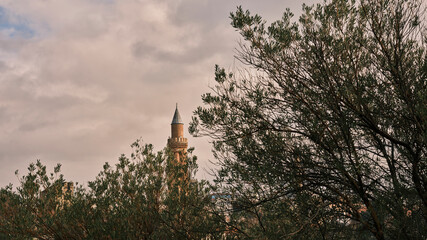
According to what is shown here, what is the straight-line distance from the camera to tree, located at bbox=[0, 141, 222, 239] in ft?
42.4

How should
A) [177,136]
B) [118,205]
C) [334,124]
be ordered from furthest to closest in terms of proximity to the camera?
[177,136] < [118,205] < [334,124]

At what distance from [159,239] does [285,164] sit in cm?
527

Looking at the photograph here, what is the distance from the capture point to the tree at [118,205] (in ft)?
42.4

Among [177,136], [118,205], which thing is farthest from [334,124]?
[177,136]

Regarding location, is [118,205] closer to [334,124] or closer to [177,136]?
[334,124]

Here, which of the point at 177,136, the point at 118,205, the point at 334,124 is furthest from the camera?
the point at 177,136

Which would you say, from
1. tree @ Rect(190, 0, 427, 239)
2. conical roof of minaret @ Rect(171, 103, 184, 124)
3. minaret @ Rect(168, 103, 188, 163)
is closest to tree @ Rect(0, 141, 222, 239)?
tree @ Rect(190, 0, 427, 239)

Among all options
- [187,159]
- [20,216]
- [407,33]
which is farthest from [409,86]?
[20,216]

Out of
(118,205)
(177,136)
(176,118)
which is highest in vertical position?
(176,118)

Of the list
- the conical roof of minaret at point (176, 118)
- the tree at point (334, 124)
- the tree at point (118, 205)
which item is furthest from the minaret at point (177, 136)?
the tree at point (334, 124)

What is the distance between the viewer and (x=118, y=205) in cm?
1448

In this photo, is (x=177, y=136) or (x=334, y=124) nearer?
(x=334, y=124)

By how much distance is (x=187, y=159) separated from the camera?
1458cm

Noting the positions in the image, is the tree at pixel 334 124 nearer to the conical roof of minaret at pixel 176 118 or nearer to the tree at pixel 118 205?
the tree at pixel 118 205
